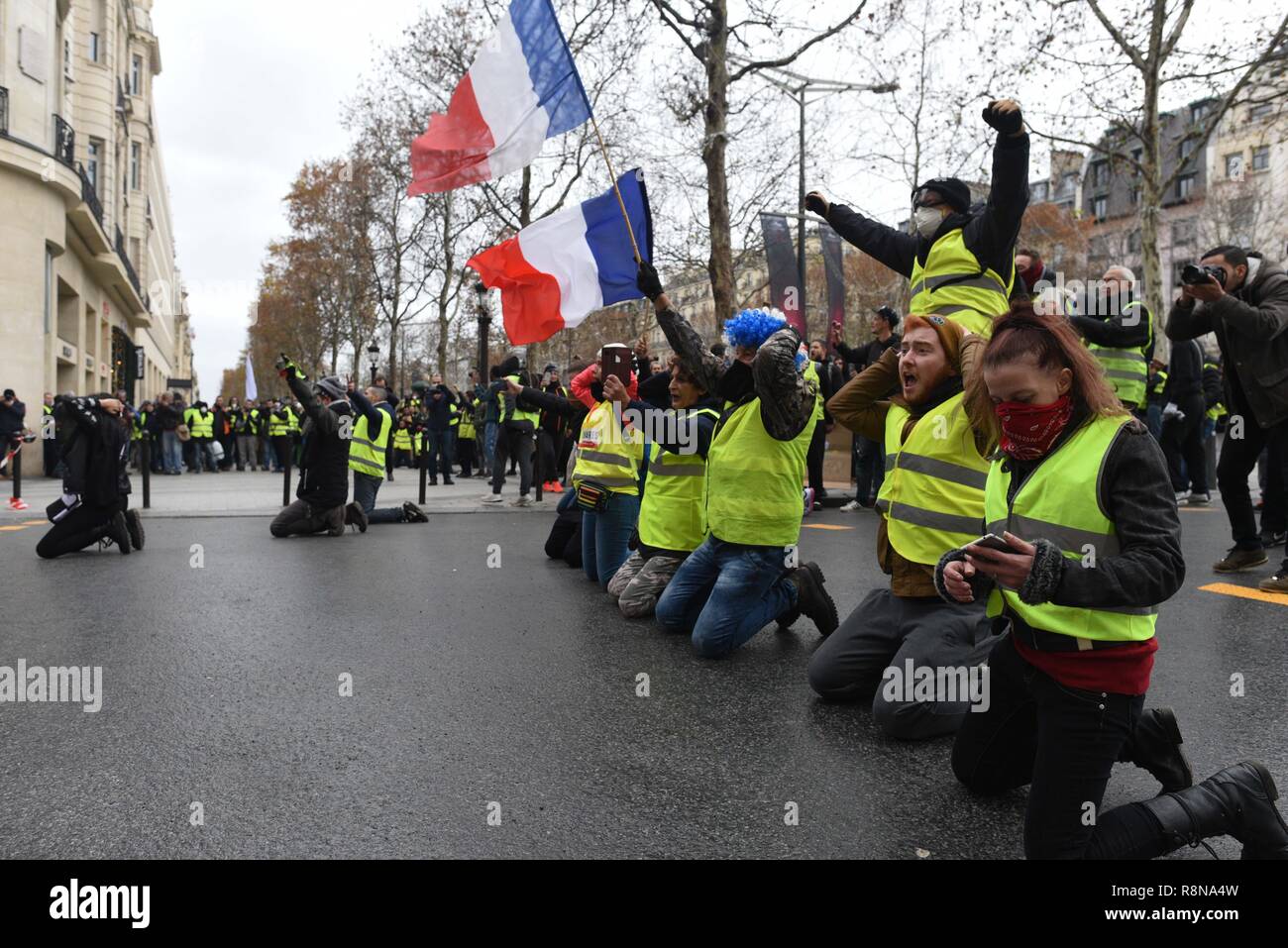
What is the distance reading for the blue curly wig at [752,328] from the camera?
5.00m

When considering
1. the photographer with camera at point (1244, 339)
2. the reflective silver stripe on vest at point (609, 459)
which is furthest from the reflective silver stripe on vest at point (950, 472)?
the reflective silver stripe on vest at point (609, 459)

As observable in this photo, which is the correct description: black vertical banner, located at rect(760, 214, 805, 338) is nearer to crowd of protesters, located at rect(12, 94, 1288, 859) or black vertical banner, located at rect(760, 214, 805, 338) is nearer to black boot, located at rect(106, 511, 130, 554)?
crowd of protesters, located at rect(12, 94, 1288, 859)

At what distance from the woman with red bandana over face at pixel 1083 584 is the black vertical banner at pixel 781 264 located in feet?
49.2

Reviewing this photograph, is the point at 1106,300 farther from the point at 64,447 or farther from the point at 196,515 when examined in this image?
the point at 196,515

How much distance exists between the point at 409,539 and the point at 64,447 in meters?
3.12

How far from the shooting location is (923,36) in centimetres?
2530

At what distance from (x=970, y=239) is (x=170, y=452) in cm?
2365

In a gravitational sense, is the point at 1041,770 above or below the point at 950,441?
below

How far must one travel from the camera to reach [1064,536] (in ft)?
8.15

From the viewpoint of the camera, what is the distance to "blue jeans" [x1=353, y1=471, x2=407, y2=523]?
11.1 metres

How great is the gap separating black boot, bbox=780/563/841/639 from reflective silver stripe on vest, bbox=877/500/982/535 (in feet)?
4.29

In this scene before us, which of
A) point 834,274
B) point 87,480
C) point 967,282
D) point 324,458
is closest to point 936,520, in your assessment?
point 967,282

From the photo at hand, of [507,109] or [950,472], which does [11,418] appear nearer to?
[507,109]
